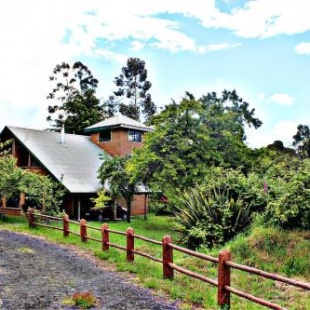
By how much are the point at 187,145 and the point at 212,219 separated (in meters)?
7.51

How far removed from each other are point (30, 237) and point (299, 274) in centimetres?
952

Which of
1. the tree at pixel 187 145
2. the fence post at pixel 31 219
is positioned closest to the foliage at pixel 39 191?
the fence post at pixel 31 219

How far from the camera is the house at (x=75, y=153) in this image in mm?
25016

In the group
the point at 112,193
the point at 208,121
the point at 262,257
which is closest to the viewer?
the point at 262,257

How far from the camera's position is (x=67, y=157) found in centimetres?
2747

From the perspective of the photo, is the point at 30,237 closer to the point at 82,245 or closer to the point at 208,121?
the point at 82,245

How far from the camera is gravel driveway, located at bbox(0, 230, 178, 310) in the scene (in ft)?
23.5

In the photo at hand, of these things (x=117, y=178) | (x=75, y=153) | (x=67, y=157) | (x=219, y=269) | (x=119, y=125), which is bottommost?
(x=219, y=269)

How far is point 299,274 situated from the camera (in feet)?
31.3

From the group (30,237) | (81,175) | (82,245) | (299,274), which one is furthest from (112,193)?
(299,274)

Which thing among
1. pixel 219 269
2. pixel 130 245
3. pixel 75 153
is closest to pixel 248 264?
pixel 130 245

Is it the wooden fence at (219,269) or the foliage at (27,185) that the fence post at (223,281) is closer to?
the wooden fence at (219,269)

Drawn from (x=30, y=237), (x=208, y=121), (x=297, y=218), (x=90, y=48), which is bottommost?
(x=30, y=237)

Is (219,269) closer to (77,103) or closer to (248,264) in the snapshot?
(248,264)
